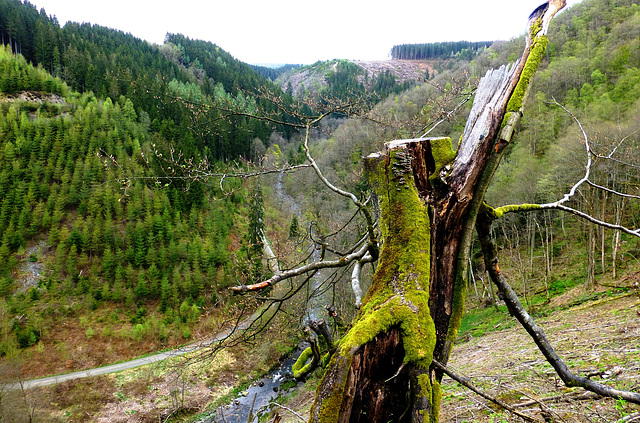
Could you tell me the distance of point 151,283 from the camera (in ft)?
87.4

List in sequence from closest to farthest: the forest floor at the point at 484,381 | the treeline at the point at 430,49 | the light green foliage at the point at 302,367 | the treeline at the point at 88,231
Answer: the light green foliage at the point at 302,367 → the forest floor at the point at 484,381 → the treeline at the point at 88,231 → the treeline at the point at 430,49

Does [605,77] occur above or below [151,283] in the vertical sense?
above

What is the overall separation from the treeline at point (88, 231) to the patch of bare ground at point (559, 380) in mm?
21236

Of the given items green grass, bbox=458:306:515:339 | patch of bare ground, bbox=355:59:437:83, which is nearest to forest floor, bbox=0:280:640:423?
green grass, bbox=458:306:515:339

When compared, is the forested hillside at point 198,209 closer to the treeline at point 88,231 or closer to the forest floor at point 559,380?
the treeline at point 88,231

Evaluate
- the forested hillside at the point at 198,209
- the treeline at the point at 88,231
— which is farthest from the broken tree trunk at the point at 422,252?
the treeline at the point at 88,231

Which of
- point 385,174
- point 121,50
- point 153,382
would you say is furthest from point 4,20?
point 385,174

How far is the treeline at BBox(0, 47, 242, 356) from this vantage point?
2472 centimetres

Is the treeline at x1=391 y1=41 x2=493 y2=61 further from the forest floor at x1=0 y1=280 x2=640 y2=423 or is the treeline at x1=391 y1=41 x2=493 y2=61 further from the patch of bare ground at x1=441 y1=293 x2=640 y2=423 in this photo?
the patch of bare ground at x1=441 y1=293 x2=640 y2=423

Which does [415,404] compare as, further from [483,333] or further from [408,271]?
[483,333]

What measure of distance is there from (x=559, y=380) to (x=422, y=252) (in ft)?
13.0

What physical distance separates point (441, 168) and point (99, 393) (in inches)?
869

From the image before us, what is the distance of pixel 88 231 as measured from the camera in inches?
1105

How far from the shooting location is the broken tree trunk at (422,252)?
1671 mm
